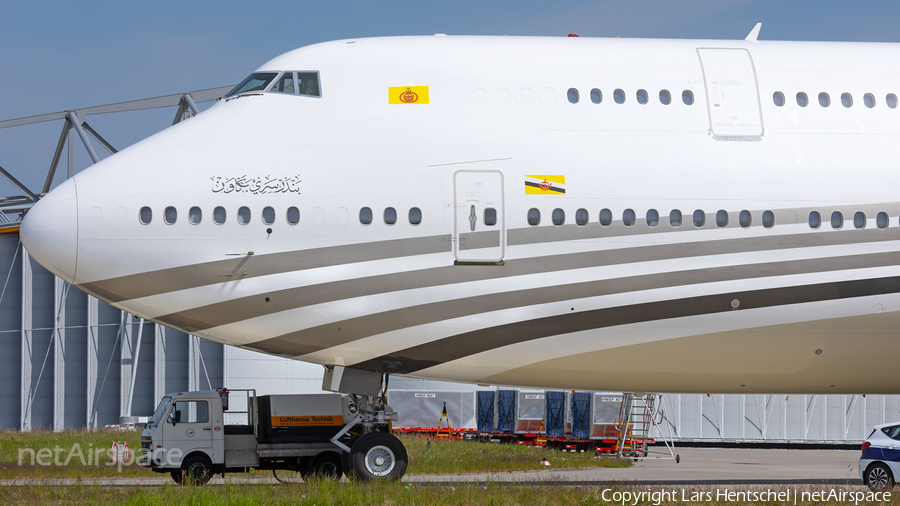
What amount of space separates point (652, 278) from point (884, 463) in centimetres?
722

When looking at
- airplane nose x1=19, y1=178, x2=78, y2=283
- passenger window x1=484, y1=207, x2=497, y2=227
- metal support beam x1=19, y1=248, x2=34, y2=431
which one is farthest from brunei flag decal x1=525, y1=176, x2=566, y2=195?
metal support beam x1=19, y1=248, x2=34, y2=431

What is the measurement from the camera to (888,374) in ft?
46.9

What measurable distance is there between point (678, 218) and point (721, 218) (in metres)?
0.65

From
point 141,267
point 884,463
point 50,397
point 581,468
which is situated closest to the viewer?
point 141,267

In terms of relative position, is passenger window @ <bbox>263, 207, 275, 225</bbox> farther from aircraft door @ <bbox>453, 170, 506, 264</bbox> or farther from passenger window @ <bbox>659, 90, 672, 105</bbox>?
passenger window @ <bbox>659, 90, 672, 105</bbox>

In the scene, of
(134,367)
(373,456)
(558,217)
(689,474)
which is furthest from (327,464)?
(134,367)

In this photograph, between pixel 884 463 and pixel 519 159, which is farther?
pixel 884 463

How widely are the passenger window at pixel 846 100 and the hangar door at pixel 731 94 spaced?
4.67 feet

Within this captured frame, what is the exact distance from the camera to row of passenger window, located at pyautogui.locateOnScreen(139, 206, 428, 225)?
12664 millimetres

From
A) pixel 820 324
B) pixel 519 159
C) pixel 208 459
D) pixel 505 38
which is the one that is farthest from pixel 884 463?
pixel 208 459

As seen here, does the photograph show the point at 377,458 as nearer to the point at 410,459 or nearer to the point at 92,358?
the point at 410,459

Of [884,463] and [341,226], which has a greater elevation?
[341,226]

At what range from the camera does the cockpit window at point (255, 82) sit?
1382 centimetres

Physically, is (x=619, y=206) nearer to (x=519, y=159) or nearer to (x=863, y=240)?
(x=519, y=159)
